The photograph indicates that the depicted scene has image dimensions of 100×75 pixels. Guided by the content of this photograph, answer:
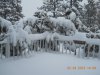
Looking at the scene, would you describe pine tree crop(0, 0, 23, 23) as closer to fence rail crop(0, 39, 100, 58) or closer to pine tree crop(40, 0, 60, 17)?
pine tree crop(40, 0, 60, 17)

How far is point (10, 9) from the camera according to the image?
13.1 meters

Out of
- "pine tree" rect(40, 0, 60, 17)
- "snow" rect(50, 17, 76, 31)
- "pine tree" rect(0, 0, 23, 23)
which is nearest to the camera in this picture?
"snow" rect(50, 17, 76, 31)

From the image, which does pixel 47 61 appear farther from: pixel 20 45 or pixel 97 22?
pixel 97 22

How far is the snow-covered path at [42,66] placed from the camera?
9.42 feet

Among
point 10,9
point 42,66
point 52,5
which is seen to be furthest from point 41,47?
point 52,5

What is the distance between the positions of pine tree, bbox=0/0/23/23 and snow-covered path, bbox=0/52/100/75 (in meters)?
9.59

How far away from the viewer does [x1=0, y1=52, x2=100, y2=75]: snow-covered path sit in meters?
2.87

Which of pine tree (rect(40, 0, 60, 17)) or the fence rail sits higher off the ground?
pine tree (rect(40, 0, 60, 17))

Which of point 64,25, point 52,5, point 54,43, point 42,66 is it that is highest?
point 52,5

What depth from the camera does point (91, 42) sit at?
163 inches

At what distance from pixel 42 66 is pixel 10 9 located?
10.7 m

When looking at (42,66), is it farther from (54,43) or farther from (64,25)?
(64,25)

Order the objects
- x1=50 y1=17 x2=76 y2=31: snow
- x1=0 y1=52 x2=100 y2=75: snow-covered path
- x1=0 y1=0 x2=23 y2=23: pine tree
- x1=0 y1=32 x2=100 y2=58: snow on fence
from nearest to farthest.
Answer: x1=0 y1=52 x2=100 y2=75: snow-covered path → x1=0 y1=32 x2=100 y2=58: snow on fence → x1=50 y1=17 x2=76 y2=31: snow → x1=0 y1=0 x2=23 y2=23: pine tree

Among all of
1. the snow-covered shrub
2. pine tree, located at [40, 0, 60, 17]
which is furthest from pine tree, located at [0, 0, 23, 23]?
the snow-covered shrub
